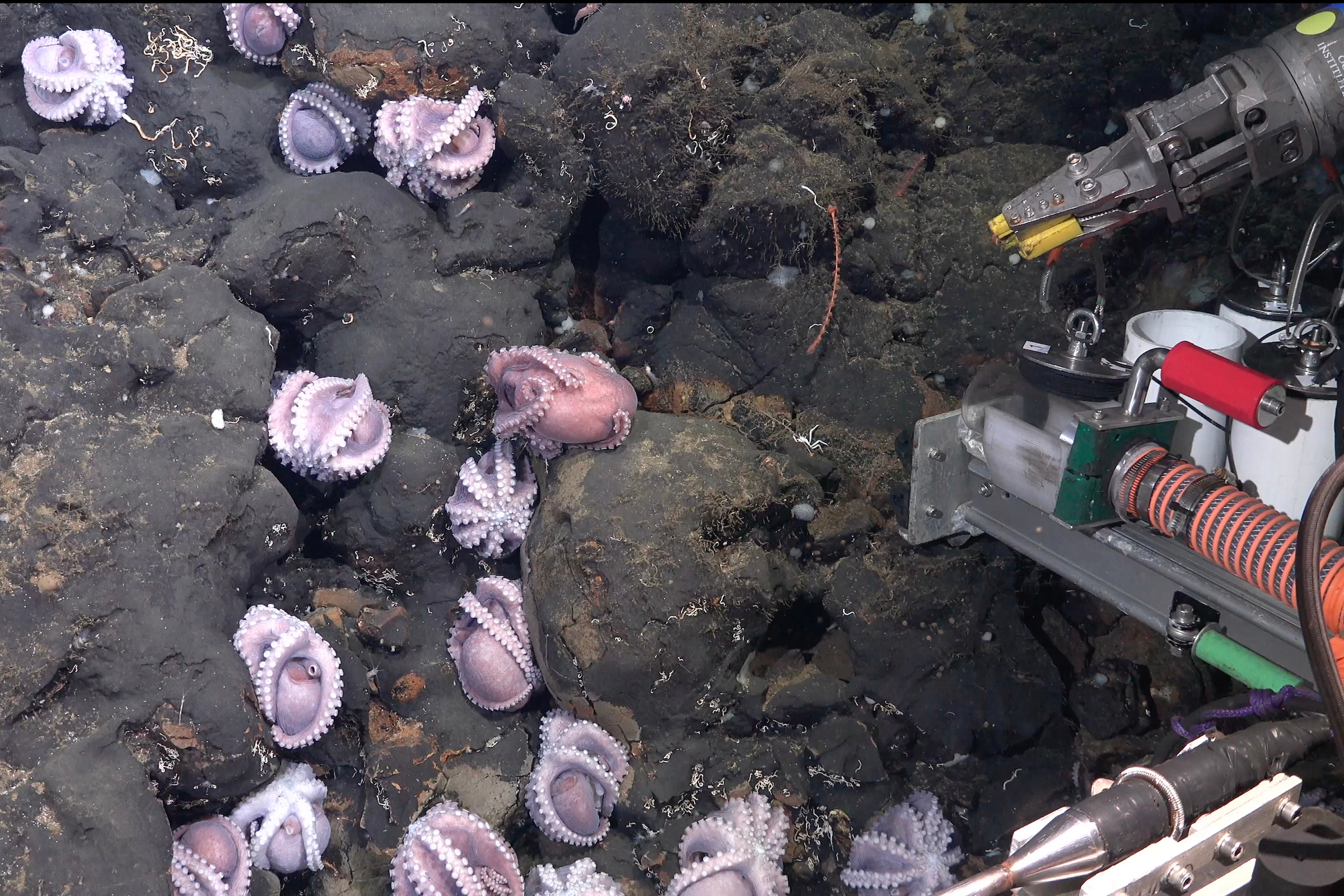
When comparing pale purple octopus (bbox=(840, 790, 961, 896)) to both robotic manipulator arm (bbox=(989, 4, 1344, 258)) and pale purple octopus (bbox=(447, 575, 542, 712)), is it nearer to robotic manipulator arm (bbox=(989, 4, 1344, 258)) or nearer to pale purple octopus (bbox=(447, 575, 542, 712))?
pale purple octopus (bbox=(447, 575, 542, 712))

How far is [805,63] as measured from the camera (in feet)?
12.4

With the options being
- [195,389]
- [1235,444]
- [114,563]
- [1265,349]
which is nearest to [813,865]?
[1235,444]

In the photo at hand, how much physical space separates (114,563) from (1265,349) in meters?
3.78

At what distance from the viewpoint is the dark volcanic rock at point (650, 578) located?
3.34 m

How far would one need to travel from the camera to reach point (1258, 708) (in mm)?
2100

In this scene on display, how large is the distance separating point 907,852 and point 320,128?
3756mm

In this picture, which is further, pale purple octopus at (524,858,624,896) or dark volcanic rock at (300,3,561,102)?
dark volcanic rock at (300,3,561,102)

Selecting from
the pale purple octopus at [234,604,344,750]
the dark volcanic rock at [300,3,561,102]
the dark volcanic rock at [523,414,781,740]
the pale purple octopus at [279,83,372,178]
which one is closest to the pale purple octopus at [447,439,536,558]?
the dark volcanic rock at [523,414,781,740]

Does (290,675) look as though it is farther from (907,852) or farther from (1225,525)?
(1225,525)

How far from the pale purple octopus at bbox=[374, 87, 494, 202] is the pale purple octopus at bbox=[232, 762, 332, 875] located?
8.37 feet

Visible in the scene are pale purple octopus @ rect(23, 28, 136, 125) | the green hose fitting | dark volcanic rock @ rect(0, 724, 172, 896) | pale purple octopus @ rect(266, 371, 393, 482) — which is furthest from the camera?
pale purple octopus @ rect(23, 28, 136, 125)

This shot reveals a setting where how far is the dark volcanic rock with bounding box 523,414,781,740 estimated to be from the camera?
3.34 metres

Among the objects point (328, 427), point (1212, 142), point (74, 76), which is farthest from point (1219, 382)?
point (74, 76)

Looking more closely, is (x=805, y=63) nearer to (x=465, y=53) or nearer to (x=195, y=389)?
(x=465, y=53)
